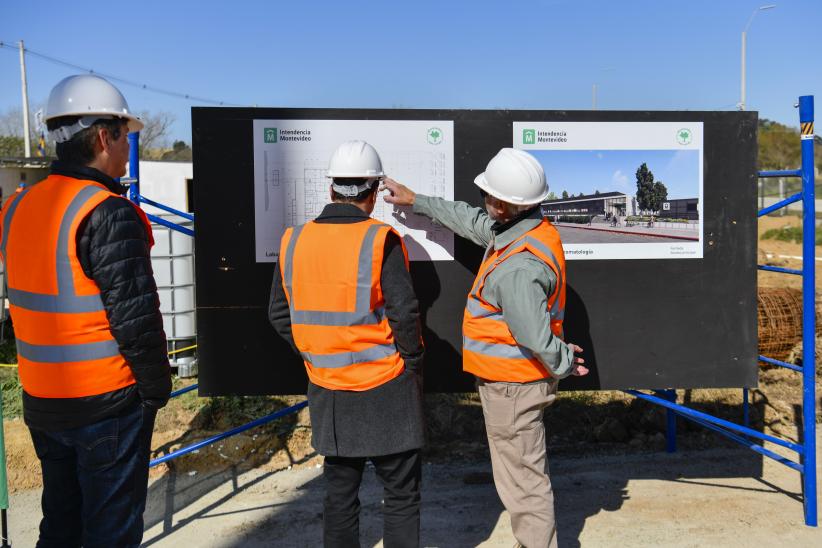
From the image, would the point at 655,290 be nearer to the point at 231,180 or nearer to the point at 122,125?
the point at 231,180

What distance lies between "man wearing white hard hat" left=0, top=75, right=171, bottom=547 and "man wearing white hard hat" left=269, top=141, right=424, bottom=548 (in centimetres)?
65

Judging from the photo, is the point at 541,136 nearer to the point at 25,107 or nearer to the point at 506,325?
the point at 506,325

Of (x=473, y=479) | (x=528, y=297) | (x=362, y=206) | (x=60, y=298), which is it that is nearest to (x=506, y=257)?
(x=528, y=297)

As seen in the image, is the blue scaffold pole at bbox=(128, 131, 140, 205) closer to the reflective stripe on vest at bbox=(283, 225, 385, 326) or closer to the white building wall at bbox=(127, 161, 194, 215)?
the reflective stripe on vest at bbox=(283, 225, 385, 326)

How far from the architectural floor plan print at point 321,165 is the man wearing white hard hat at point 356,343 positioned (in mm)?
872

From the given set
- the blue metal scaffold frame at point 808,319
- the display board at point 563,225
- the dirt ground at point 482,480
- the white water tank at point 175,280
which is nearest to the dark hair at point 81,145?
the display board at point 563,225

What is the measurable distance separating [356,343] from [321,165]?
4.69ft

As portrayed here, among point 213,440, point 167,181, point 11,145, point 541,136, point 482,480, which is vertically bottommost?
point 482,480

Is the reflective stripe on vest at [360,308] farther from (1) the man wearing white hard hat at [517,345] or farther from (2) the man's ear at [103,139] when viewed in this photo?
(2) the man's ear at [103,139]

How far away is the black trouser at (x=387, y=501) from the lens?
3.24 m

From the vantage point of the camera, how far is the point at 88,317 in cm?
269

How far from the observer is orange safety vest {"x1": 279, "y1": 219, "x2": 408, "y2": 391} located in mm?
3047

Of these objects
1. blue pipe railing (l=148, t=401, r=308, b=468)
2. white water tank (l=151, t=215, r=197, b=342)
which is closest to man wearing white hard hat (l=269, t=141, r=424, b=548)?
blue pipe railing (l=148, t=401, r=308, b=468)

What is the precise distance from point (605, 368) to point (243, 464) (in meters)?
2.87
